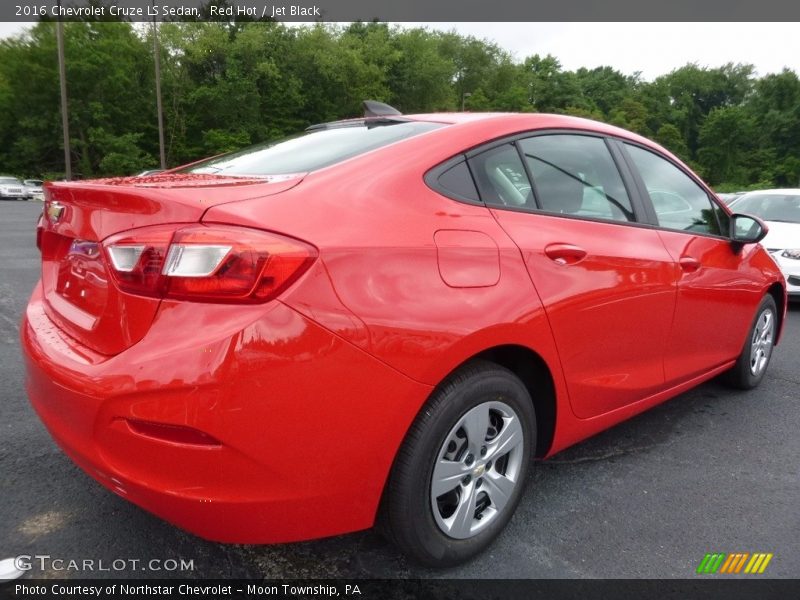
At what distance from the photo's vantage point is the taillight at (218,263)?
1.57 meters

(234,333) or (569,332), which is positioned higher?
(234,333)

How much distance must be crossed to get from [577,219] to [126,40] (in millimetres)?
51198

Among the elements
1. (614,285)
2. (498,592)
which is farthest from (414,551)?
(614,285)

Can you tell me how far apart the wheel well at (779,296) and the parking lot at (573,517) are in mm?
952

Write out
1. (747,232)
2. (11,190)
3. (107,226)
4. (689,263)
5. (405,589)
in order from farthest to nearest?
(11,190) < (747,232) < (689,263) < (405,589) < (107,226)

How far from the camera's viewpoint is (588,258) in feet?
7.66

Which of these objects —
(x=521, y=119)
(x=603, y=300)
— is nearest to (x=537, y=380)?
(x=603, y=300)

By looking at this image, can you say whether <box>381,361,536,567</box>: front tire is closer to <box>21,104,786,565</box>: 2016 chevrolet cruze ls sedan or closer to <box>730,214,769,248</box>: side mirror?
<box>21,104,786,565</box>: 2016 chevrolet cruze ls sedan

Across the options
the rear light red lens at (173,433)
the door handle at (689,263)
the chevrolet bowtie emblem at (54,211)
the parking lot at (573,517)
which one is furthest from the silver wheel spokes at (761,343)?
the chevrolet bowtie emblem at (54,211)

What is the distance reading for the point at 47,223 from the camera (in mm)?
2248

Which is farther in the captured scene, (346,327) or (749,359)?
(749,359)

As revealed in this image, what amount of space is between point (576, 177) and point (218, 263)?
162cm

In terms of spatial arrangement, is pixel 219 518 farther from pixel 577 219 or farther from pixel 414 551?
pixel 577 219

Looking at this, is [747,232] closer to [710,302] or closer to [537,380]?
[710,302]
